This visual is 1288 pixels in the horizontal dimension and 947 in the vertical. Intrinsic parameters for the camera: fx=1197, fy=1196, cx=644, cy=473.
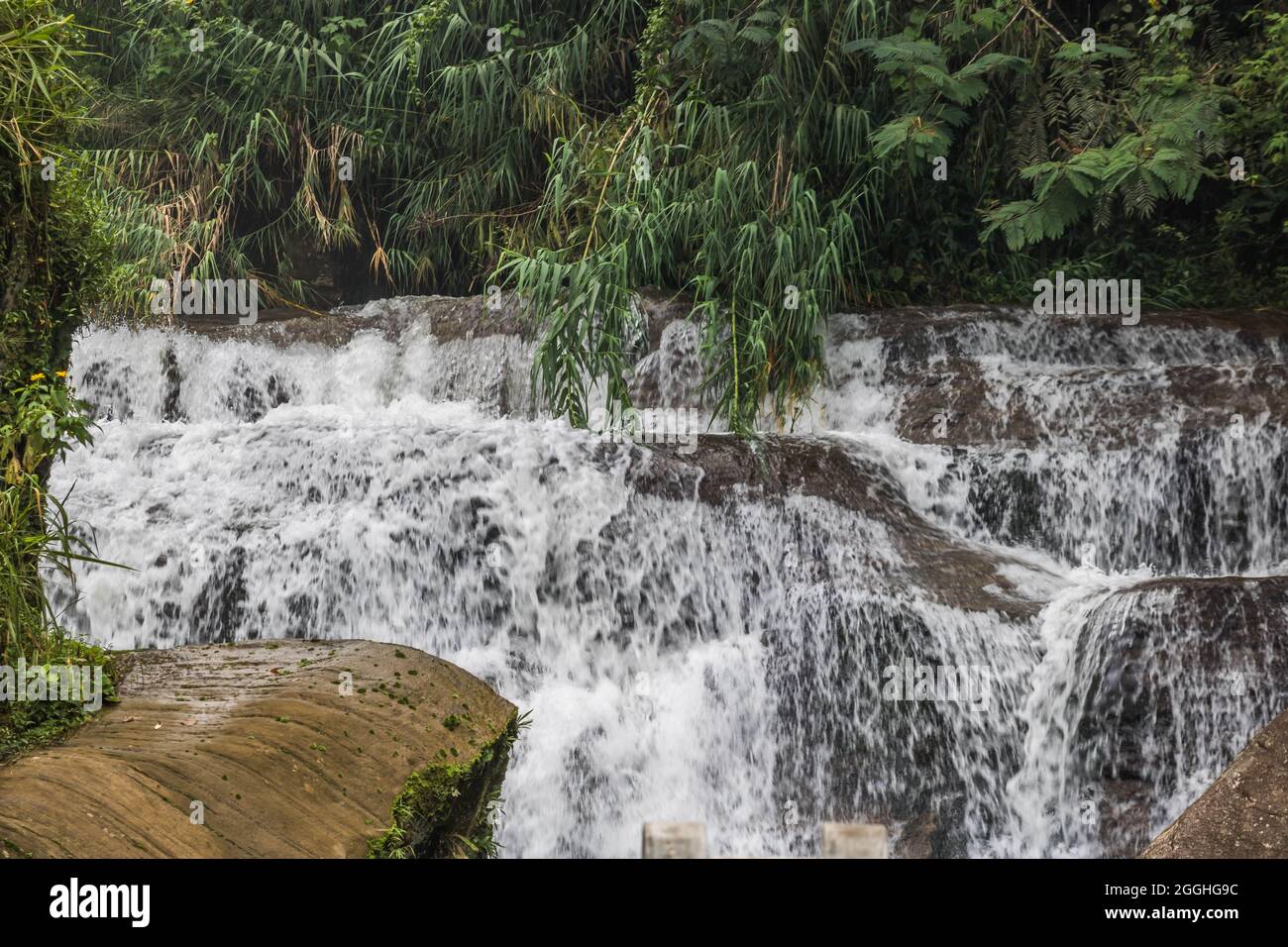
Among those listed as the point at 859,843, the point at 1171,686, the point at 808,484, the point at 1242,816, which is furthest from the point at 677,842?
the point at 808,484

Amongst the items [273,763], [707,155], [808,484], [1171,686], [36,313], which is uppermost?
[707,155]

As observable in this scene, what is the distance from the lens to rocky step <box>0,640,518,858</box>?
2.76m

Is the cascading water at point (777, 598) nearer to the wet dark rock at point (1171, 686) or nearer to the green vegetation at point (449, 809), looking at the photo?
the wet dark rock at point (1171, 686)

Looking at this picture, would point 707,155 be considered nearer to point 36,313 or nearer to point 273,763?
point 36,313

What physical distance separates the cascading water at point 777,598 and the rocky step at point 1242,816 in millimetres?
1910

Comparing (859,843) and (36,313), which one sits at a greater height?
(36,313)

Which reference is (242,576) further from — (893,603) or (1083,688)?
(1083,688)

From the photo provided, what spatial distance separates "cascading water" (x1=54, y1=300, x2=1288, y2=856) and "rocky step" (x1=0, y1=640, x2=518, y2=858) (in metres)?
1.77

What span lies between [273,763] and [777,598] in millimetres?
3282

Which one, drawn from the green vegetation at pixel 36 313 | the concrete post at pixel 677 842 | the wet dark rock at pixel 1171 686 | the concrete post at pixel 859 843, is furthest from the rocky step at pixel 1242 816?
the green vegetation at pixel 36 313

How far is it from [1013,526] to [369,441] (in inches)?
143

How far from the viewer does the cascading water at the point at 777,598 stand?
520cm

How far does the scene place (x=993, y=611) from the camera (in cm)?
563

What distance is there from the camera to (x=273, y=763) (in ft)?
10.2
